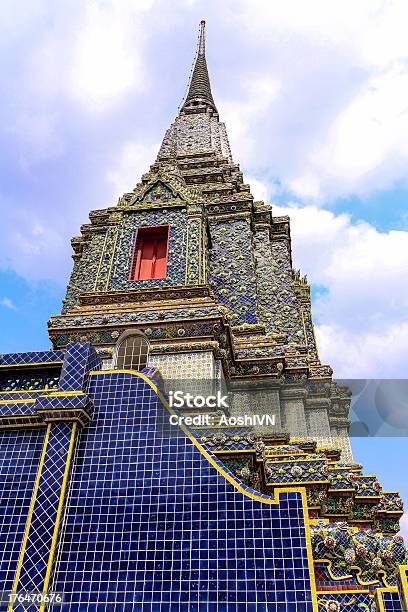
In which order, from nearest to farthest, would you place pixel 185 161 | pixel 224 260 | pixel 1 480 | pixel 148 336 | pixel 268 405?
pixel 1 480 < pixel 148 336 < pixel 268 405 < pixel 224 260 < pixel 185 161

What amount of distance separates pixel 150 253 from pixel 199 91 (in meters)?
21.3

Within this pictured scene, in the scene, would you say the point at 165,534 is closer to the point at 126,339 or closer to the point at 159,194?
the point at 126,339

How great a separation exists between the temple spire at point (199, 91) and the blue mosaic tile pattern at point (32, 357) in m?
23.4

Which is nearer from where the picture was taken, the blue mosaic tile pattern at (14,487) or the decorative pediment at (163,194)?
the blue mosaic tile pattern at (14,487)

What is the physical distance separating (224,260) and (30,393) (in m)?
9.45

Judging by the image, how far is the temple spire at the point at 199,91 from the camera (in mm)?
30192

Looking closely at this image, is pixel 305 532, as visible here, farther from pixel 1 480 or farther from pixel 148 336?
pixel 148 336

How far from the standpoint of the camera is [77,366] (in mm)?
7965

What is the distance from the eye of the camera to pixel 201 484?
6867mm

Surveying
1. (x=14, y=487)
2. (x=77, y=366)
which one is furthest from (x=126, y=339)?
(x=14, y=487)

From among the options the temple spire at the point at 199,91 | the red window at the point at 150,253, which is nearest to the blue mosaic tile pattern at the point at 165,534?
the red window at the point at 150,253

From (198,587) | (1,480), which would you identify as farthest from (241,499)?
(1,480)

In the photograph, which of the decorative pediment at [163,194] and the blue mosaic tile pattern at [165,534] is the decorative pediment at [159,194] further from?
the blue mosaic tile pattern at [165,534]

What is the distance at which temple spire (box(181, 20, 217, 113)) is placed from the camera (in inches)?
1189
